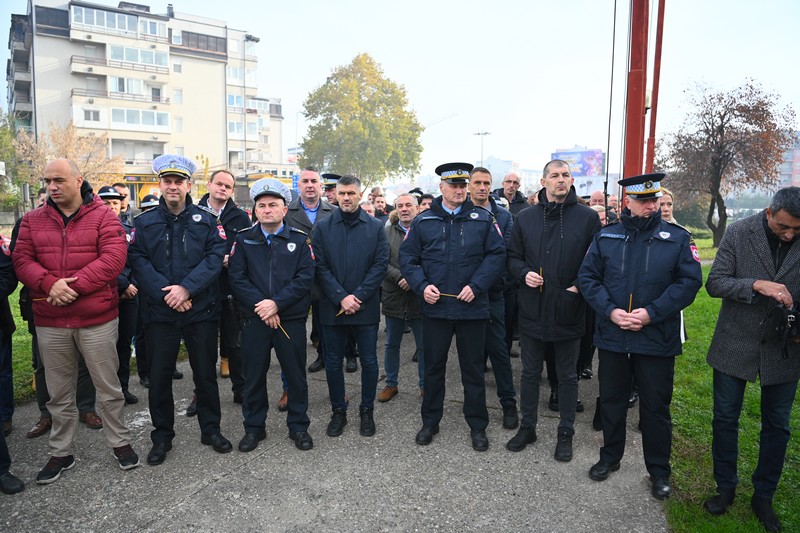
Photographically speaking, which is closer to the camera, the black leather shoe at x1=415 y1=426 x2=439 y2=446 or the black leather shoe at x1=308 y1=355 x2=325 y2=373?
the black leather shoe at x1=415 y1=426 x2=439 y2=446

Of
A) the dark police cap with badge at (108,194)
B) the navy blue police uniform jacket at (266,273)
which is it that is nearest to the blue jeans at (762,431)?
the navy blue police uniform jacket at (266,273)

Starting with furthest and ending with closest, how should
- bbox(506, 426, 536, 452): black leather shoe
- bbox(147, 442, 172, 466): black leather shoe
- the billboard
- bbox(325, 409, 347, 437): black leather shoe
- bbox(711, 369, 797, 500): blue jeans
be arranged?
1. the billboard
2. bbox(325, 409, 347, 437): black leather shoe
3. bbox(506, 426, 536, 452): black leather shoe
4. bbox(147, 442, 172, 466): black leather shoe
5. bbox(711, 369, 797, 500): blue jeans

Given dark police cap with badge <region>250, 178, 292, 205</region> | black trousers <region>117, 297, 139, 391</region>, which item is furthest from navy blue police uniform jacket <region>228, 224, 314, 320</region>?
black trousers <region>117, 297, 139, 391</region>

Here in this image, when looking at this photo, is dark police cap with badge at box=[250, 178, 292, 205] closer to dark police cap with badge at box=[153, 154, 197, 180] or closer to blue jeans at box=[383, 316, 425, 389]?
dark police cap with badge at box=[153, 154, 197, 180]

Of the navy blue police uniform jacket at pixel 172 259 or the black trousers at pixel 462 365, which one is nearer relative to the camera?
the navy blue police uniform jacket at pixel 172 259

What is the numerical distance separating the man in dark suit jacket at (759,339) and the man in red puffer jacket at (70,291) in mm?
4205

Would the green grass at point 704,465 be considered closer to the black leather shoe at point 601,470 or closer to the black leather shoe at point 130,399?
the black leather shoe at point 601,470

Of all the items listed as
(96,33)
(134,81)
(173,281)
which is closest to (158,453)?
(173,281)

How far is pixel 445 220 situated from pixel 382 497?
2189 millimetres

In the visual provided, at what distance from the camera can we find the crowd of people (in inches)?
139

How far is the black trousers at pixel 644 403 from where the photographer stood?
376 centimetres

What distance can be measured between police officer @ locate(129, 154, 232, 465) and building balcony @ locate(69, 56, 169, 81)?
52.0 metres

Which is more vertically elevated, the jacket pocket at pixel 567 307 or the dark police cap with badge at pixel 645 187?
the dark police cap with badge at pixel 645 187

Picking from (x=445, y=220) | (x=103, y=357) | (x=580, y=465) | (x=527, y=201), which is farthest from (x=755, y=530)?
(x=527, y=201)
